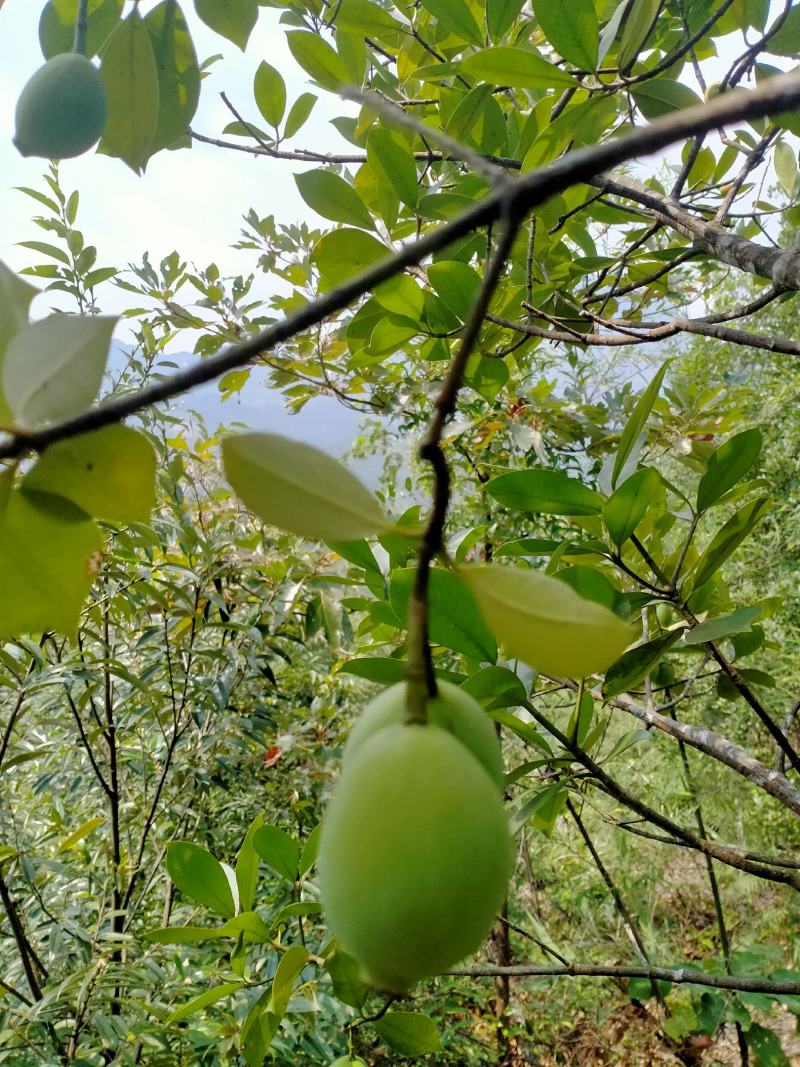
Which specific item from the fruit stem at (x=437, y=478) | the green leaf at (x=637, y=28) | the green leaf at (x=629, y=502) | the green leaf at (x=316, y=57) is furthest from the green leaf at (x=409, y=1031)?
the green leaf at (x=316, y=57)

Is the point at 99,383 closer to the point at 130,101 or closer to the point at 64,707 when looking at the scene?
the point at 130,101

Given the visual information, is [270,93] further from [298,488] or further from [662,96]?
[298,488]

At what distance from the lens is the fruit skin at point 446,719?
27cm

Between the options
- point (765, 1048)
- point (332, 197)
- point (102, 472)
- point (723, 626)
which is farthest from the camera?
point (765, 1048)

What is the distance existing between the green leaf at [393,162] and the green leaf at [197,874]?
2.34 feet

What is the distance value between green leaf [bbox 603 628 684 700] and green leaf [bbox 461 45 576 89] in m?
0.52

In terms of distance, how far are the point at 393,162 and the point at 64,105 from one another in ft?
1.42

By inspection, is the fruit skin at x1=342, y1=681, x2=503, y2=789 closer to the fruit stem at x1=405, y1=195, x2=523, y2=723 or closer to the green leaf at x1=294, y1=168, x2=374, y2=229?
the fruit stem at x1=405, y1=195, x2=523, y2=723

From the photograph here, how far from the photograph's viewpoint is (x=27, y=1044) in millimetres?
1100

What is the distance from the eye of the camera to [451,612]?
0.49 metres

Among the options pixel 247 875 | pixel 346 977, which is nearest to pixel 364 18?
pixel 247 875

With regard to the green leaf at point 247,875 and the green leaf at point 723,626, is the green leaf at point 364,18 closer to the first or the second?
the green leaf at point 723,626

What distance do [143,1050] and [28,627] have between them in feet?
4.65

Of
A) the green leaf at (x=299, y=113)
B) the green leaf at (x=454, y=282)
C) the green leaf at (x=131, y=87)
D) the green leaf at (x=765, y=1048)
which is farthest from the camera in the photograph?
the green leaf at (x=765, y=1048)
